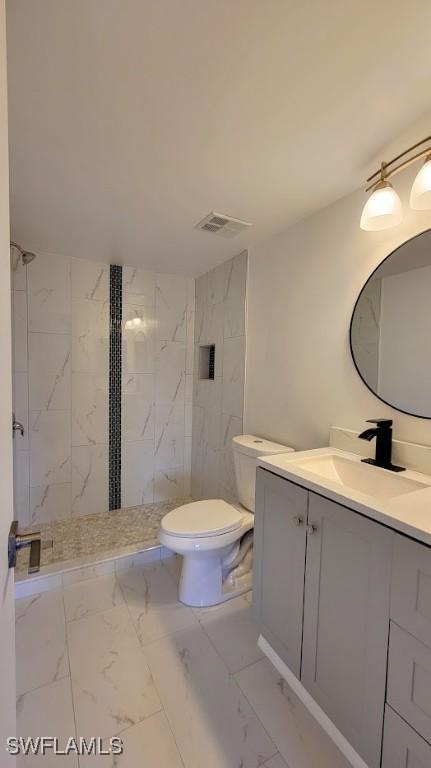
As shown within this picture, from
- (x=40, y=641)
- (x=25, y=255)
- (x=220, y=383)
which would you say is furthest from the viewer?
(x=220, y=383)

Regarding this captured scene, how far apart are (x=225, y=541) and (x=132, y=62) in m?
1.91

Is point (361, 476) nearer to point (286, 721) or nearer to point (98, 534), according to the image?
point (286, 721)

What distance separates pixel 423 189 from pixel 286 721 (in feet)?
6.26

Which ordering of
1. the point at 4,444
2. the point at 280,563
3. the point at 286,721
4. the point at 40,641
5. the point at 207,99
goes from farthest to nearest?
the point at 40,641 → the point at 280,563 → the point at 286,721 → the point at 207,99 → the point at 4,444

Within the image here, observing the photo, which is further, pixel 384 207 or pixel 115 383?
pixel 115 383

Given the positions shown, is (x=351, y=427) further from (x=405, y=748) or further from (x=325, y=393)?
Answer: (x=405, y=748)

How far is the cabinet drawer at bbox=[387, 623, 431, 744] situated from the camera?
2.54 feet

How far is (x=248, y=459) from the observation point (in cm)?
191

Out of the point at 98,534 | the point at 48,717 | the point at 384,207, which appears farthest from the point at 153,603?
the point at 384,207

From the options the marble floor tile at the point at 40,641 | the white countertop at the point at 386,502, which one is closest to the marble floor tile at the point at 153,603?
the marble floor tile at the point at 40,641

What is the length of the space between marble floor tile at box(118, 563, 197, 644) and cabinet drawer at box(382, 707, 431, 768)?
945 millimetres

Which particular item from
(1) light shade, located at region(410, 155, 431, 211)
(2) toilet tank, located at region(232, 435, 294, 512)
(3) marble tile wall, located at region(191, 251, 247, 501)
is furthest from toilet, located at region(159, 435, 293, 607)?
(1) light shade, located at region(410, 155, 431, 211)

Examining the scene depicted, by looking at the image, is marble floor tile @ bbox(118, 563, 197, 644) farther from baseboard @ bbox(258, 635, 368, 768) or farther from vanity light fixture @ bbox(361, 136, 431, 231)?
vanity light fixture @ bbox(361, 136, 431, 231)

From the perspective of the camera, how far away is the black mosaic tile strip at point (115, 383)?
8.67ft
